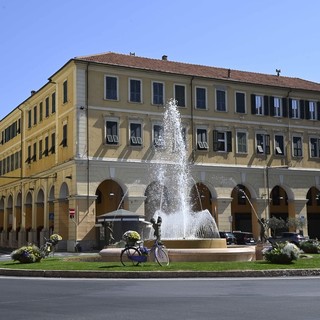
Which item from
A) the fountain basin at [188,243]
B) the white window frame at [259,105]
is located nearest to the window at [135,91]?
the white window frame at [259,105]

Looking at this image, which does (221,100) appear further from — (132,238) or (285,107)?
(132,238)

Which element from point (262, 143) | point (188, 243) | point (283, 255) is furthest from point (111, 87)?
point (283, 255)

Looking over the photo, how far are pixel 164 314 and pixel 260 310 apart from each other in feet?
5.81

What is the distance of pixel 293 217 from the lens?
52688mm

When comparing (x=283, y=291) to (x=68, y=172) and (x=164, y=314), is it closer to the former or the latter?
(x=164, y=314)

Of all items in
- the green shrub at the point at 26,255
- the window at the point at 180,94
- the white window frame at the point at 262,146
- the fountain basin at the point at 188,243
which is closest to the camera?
the fountain basin at the point at 188,243

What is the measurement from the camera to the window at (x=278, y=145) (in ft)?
174

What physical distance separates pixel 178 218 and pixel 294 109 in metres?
29.4

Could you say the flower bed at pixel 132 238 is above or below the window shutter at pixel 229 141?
below

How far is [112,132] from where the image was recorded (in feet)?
150

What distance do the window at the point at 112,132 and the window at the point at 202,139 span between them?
7341 millimetres

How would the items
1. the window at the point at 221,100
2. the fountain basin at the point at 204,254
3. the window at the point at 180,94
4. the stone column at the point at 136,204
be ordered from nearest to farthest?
1. the fountain basin at the point at 204,254
2. the stone column at the point at 136,204
3. the window at the point at 180,94
4. the window at the point at 221,100

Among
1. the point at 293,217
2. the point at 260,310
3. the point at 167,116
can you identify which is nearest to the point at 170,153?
→ the point at 167,116

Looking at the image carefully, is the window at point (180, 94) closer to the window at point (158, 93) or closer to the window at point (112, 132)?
the window at point (158, 93)
